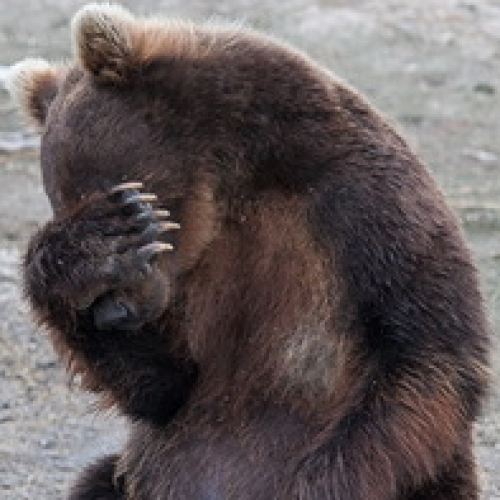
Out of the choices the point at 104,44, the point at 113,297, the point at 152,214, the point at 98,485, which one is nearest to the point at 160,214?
the point at 152,214

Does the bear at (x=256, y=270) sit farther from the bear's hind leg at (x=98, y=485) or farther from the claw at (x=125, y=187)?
the bear's hind leg at (x=98, y=485)

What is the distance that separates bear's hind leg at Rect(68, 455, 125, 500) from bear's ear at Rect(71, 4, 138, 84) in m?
1.09

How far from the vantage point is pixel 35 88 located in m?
4.17

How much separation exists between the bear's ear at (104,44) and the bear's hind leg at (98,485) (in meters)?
1.09

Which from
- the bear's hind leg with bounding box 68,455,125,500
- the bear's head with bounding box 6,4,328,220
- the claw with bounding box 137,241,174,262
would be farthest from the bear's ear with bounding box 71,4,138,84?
the bear's hind leg with bounding box 68,455,125,500

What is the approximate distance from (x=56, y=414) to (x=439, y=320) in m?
2.28

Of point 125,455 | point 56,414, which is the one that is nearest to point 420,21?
point 56,414

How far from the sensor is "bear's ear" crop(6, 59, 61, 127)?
4.14 m

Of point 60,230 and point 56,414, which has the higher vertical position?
point 60,230

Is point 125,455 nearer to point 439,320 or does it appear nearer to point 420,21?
point 439,320

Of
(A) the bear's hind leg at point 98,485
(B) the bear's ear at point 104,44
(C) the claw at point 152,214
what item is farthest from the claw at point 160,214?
(A) the bear's hind leg at point 98,485

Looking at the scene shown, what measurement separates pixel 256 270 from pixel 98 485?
81cm

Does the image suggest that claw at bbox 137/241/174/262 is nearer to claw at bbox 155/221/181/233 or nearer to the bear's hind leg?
claw at bbox 155/221/181/233

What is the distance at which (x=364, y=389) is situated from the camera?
3.79 meters
